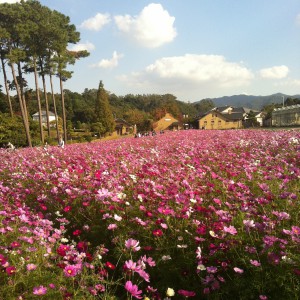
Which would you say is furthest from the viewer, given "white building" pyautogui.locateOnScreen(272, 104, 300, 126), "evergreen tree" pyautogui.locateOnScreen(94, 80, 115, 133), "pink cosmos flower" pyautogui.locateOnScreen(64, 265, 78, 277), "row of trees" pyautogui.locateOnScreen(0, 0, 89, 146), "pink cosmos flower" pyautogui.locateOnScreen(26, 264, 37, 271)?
"evergreen tree" pyautogui.locateOnScreen(94, 80, 115, 133)

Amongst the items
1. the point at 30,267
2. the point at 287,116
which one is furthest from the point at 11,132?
the point at 287,116

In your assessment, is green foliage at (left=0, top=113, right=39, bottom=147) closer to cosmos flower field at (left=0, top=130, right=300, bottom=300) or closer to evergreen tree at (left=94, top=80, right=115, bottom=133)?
cosmos flower field at (left=0, top=130, right=300, bottom=300)

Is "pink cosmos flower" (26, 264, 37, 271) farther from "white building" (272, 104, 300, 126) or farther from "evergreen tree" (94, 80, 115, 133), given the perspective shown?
"evergreen tree" (94, 80, 115, 133)

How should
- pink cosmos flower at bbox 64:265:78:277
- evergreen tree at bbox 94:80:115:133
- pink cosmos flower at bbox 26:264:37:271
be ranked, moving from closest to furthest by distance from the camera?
pink cosmos flower at bbox 64:265:78:277 → pink cosmos flower at bbox 26:264:37:271 → evergreen tree at bbox 94:80:115:133

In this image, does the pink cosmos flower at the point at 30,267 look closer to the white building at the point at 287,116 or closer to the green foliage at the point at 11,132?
the green foliage at the point at 11,132

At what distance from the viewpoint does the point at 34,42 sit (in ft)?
99.3

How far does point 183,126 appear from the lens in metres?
81.6

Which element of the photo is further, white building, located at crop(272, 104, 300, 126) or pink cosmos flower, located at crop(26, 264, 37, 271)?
white building, located at crop(272, 104, 300, 126)

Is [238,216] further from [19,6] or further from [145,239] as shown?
[19,6]

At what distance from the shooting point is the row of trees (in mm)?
27469

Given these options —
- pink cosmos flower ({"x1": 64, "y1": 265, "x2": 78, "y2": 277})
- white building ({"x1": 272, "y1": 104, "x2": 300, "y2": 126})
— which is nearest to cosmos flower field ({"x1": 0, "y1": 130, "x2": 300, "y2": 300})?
pink cosmos flower ({"x1": 64, "y1": 265, "x2": 78, "y2": 277})

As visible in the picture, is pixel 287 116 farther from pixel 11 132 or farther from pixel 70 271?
pixel 70 271

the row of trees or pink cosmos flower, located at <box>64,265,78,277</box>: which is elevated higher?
the row of trees

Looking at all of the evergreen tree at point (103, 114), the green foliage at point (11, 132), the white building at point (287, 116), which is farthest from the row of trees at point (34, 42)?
the white building at point (287, 116)
